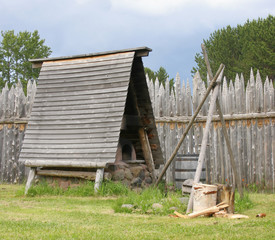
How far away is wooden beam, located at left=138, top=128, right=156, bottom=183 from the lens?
11.1 meters

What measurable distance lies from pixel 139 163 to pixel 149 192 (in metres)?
2.67

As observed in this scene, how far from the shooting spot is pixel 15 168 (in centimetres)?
1431

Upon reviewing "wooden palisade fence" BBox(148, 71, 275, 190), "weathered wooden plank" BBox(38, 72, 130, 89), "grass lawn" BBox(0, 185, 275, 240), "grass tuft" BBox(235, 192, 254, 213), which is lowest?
"grass lawn" BBox(0, 185, 275, 240)

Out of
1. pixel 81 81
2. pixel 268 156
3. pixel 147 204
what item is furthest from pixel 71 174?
pixel 268 156

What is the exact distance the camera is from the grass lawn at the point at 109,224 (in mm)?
5297

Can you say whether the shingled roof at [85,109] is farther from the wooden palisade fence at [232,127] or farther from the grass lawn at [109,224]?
the grass lawn at [109,224]

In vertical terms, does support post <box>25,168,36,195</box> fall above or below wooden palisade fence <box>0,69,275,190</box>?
below

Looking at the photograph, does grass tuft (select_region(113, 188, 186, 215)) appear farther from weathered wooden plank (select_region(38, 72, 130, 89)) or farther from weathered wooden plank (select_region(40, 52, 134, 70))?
weathered wooden plank (select_region(40, 52, 134, 70))

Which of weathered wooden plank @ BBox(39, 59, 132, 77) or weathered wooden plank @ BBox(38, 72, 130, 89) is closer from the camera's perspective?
weathered wooden plank @ BBox(38, 72, 130, 89)

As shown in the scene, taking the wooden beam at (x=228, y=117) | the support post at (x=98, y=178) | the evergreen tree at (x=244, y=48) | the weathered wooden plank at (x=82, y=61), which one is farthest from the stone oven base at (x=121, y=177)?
the evergreen tree at (x=244, y=48)

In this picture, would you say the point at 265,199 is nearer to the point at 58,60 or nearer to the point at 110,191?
the point at 110,191

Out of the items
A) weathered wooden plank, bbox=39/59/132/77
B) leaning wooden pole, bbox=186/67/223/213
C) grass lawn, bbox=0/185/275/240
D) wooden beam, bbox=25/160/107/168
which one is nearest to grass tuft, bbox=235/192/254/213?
grass lawn, bbox=0/185/275/240

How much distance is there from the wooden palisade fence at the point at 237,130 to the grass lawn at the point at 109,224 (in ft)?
10.8

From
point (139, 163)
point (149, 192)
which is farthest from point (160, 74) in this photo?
point (149, 192)
